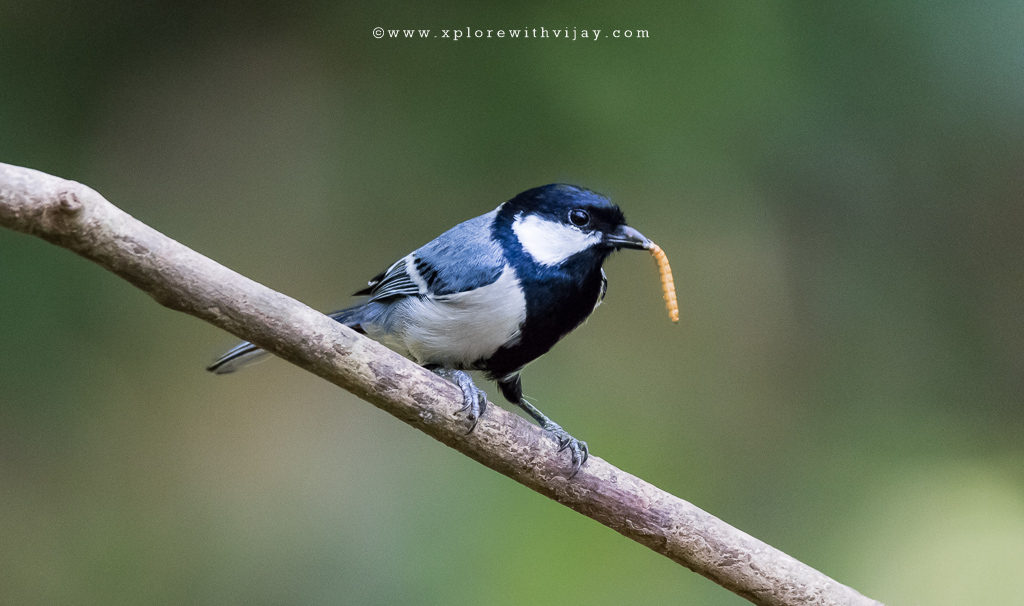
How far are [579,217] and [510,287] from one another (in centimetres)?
20

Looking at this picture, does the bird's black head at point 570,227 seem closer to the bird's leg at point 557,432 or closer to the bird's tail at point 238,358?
the bird's leg at point 557,432

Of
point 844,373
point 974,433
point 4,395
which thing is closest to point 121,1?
point 4,395

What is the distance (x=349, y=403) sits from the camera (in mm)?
2980

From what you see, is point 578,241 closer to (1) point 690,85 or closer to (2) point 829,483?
(1) point 690,85

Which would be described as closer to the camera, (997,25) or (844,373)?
(997,25)

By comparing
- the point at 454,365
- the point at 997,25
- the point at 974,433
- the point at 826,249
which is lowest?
the point at 974,433

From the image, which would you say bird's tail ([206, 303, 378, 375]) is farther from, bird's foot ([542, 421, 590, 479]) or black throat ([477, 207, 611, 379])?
bird's foot ([542, 421, 590, 479])

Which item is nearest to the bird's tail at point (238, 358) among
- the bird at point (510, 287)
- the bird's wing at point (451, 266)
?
the bird at point (510, 287)

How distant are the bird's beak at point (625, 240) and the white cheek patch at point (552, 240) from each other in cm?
2

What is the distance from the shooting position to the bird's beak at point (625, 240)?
175 cm

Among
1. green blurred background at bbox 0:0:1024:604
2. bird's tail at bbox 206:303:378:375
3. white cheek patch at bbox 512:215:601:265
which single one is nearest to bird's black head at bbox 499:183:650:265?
white cheek patch at bbox 512:215:601:265

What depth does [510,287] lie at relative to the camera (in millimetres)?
1708

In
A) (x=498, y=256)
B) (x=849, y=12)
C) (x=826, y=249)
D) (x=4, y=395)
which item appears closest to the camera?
(x=498, y=256)

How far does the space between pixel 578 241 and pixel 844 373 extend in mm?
1736
